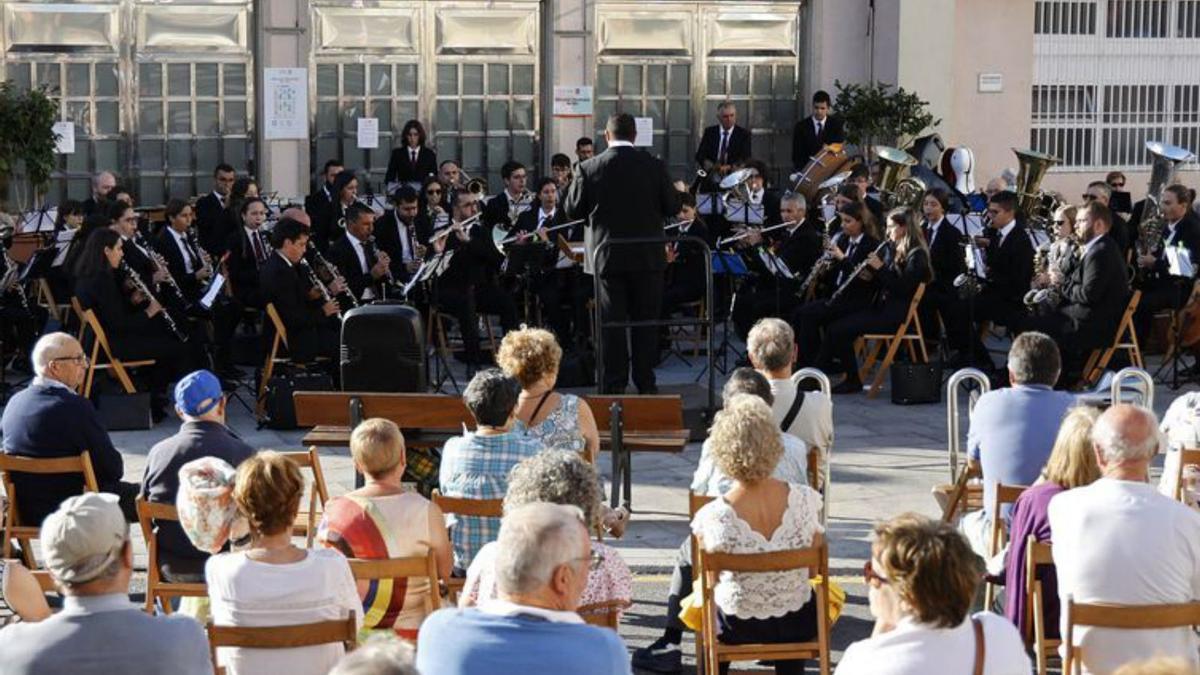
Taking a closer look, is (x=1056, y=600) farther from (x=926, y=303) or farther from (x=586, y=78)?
(x=586, y=78)

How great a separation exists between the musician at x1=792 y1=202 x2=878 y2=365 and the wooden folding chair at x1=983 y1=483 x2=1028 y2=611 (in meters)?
6.81

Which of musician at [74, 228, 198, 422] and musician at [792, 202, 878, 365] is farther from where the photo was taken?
musician at [792, 202, 878, 365]

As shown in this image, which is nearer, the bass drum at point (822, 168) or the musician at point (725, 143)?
the bass drum at point (822, 168)

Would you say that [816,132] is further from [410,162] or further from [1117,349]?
[1117,349]

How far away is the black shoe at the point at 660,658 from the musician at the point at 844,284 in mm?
6930

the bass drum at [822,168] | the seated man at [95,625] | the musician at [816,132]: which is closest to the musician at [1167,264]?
Answer: the bass drum at [822,168]

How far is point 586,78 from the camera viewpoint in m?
20.5

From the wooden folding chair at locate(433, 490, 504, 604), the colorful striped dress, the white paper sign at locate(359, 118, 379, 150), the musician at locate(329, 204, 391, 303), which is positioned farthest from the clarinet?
the white paper sign at locate(359, 118, 379, 150)

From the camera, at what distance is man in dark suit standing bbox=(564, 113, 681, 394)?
12547mm

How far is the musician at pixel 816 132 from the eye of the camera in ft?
66.9

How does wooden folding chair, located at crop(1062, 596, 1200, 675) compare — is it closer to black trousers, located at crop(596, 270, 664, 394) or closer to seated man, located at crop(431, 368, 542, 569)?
seated man, located at crop(431, 368, 542, 569)

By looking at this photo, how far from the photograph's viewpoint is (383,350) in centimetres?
1109

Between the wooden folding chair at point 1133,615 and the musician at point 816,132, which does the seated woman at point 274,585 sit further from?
the musician at point 816,132

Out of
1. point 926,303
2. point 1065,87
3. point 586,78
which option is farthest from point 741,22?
point 926,303
